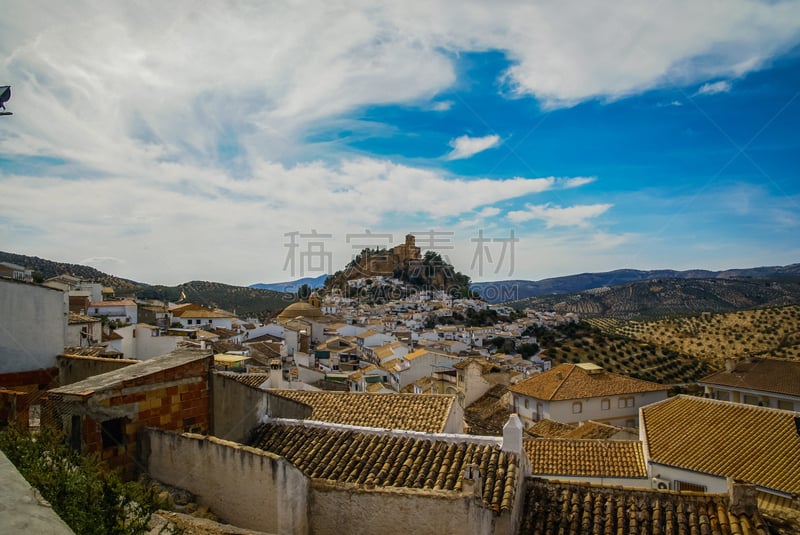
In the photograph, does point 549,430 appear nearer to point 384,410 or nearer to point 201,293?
point 384,410

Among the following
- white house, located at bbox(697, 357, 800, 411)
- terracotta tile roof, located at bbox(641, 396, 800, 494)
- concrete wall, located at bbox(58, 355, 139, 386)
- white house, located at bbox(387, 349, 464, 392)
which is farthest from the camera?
white house, located at bbox(387, 349, 464, 392)

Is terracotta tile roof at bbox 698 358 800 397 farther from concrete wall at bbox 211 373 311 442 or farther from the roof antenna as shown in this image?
the roof antenna

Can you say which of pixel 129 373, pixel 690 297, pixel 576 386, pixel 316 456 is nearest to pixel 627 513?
pixel 316 456

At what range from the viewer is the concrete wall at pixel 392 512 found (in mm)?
5359

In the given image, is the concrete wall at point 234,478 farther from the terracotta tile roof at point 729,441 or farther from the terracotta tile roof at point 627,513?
the terracotta tile roof at point 729,441

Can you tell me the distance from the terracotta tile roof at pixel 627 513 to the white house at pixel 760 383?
22.2 metres

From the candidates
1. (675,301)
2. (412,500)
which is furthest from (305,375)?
(675,301)

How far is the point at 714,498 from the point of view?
649 cm

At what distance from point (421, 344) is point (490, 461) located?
41.7 meters

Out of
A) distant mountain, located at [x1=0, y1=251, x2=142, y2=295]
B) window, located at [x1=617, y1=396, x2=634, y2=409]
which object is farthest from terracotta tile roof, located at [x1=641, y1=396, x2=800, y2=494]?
distant mountain, located at [x1=0, y1=251, x2=142, y2=295]

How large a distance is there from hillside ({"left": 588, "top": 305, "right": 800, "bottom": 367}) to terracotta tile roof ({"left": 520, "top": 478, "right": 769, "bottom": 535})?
142ft

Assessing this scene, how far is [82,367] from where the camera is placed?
7.62 metres

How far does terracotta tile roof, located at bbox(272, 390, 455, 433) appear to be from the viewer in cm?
952

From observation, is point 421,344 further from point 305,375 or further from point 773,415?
point 773,415
